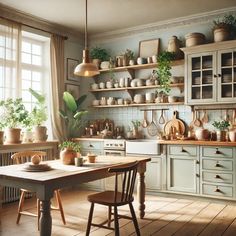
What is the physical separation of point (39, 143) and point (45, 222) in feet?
8.81

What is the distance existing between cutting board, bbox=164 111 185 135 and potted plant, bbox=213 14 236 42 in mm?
1415

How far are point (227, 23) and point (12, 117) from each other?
3520 millimetres

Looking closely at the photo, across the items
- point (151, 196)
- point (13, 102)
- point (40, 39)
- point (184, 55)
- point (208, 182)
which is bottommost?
point (151, 196)

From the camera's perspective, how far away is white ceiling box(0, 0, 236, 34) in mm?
4609

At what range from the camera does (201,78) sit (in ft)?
16.1

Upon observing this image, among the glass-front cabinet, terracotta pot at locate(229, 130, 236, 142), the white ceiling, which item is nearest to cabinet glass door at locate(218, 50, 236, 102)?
the glass-front cabinet

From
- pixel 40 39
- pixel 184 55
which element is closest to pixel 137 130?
pixel 184 55

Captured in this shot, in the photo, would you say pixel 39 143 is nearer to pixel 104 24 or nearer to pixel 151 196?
pixel 151 196

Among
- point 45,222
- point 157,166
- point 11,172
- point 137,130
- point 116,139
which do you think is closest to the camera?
point 45,222

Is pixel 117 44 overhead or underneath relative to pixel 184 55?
overhead

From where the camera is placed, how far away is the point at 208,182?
14.9 feet

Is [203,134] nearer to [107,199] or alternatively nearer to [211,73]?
[211,73]

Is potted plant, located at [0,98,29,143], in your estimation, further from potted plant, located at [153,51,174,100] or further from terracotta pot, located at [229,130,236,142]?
terracotta pot, located at [229,130,236,142]

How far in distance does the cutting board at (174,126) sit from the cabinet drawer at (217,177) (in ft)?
3.16
